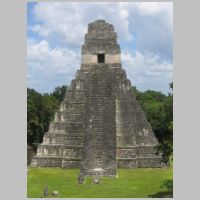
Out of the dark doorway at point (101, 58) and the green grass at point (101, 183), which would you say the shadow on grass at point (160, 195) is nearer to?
the green grass at point (101, 183)

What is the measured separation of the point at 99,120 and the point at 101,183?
5.68 meters

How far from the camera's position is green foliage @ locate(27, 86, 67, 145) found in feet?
141

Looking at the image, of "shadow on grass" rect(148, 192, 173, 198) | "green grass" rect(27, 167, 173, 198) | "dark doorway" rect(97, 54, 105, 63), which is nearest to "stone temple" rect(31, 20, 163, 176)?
"dark doorway" rect(97, 54, 105, 63)

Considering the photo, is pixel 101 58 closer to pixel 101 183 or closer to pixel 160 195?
pixel 101 183

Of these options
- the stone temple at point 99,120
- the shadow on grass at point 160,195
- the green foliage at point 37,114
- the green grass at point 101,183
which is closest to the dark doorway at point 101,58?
the stone temple at point 99,120

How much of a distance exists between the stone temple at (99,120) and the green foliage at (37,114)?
10318mm

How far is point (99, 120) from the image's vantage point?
101ft

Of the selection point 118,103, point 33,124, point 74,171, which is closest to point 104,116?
point 118,103

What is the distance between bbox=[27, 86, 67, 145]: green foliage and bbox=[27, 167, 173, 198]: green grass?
11633 millimetres

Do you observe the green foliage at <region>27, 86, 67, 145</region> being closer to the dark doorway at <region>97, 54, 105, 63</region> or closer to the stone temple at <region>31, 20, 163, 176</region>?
the stone temple at <region>31, 20, 163, 176</region>

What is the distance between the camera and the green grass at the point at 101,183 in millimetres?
23375

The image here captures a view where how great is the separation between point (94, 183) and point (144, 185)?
8.77 ft

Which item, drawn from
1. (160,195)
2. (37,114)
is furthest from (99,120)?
(37,114)

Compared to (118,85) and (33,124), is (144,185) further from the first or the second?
(33,124)
